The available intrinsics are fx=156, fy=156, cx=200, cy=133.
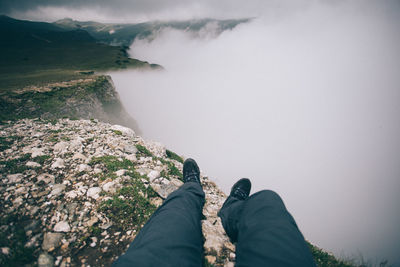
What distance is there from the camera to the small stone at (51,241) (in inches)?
112

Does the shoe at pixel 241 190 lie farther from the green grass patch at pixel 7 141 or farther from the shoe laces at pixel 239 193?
the green grass patch at pixel 7 141

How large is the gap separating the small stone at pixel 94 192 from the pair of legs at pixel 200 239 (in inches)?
75.2

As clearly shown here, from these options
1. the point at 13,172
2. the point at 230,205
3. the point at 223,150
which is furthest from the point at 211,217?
the point at 223,150

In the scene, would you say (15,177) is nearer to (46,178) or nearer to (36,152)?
(46,178)

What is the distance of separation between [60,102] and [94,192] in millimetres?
17707

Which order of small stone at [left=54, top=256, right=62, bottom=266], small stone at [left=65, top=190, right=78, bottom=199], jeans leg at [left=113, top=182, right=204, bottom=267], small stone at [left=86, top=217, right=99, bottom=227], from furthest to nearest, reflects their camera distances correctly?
small stone at [left=65, top=190, right=78, bottom=199] < small stone at [left=86, top=217, right=99, bottom=227] < small stone at [left=54, top=256, right=62, bottom=266] < jeans leg at [left=113, top=182, right=204, bottom=267]

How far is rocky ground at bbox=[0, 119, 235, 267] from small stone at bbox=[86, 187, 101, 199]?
0.03 m

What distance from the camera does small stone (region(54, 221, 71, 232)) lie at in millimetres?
3127

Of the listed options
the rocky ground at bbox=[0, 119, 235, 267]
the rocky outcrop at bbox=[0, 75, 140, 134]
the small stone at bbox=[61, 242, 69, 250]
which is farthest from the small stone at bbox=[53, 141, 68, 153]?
the rocky outcrop at bbox=[0, 75, 140, 134]

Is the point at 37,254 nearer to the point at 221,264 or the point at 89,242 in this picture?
the point at 89,242

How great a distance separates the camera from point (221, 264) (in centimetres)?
306

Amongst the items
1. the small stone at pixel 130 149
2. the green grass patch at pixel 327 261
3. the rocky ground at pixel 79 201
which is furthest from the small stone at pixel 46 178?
the green grass patch at pixel 327 261

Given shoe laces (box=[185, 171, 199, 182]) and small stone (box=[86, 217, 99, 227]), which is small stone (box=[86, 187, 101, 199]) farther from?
shoe laces (box=[185, 171, 199, 182])

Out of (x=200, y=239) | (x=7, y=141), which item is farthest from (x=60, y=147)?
(x=200, y=239)
